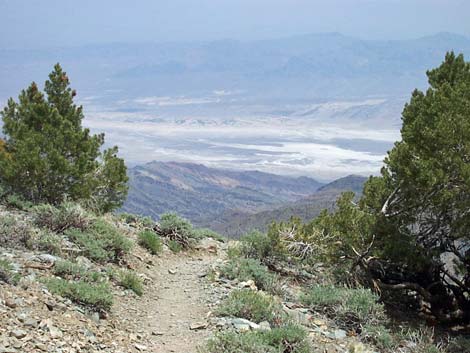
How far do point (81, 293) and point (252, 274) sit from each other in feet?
14.0

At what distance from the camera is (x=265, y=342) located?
312 inches

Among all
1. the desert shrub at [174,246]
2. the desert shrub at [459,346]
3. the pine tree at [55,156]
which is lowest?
the desert shrub at [459,346]

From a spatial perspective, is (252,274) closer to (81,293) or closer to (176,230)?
(81,293)

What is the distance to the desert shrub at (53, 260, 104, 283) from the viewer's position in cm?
936

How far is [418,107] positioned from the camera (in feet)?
43.8

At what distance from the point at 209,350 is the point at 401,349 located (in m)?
4.20

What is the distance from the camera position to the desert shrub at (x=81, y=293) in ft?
27.5

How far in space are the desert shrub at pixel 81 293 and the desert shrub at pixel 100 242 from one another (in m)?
2.38

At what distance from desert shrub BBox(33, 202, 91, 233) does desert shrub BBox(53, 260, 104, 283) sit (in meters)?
2.58

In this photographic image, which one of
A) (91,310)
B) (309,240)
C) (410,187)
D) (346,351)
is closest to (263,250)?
(309,240)

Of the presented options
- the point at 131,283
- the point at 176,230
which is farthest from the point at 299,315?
the point at 176,230

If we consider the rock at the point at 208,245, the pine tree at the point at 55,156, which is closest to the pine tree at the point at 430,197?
the rock at the point at 208,245

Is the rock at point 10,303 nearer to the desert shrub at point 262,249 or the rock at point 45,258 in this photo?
the rock at point 45,258

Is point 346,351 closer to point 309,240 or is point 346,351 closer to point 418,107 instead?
point 309,240
